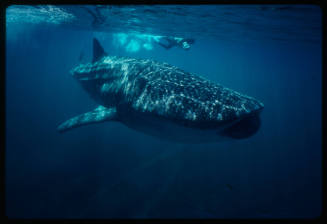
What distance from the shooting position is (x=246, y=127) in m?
5.28

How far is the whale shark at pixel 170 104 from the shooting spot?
5270mm

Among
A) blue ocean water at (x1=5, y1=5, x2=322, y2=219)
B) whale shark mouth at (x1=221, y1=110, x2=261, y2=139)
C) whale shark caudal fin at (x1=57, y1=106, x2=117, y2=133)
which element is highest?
whale shark mouth at (x1=221, y1=110, x2=261, y2=139)

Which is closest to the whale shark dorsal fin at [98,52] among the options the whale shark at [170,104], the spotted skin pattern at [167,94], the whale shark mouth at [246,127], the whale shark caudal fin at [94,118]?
the spotted skin pattern at [167,94]

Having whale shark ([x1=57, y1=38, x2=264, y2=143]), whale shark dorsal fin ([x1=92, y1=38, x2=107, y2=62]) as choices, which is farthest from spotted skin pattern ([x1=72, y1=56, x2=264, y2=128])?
whale shark dorsal fin ([x1=92, y1=38, x2=107, y2=62])

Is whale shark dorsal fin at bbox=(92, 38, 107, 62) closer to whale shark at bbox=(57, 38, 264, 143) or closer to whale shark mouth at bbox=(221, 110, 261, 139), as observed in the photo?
whale shark at bbox=(57, 38, 264, 143)

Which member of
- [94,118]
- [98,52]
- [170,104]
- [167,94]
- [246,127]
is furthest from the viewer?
[98,52]

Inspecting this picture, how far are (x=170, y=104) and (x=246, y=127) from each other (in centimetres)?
201

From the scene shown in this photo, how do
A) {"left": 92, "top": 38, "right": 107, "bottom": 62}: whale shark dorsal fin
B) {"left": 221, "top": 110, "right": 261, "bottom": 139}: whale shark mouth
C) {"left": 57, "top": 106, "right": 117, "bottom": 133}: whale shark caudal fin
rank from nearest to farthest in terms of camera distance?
{"left": 221, "top": 110, "right": 261, "bottom": 139}: whale shark mouth → {"left": 57, "top": 106, "right": 117, "bottom": 133}: whale shark caudal fin → {"left": 92, "top": 38, "right": 107, "bottom": 62}: whale shark dorsal fin

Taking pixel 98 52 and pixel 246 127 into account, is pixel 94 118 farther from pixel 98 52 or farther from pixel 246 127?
pixel 246 127

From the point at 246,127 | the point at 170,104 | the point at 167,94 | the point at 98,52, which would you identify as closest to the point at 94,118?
the point at 167,94

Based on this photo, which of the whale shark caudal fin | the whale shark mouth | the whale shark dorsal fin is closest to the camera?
the whale shark mouth

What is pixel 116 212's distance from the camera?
10.7m

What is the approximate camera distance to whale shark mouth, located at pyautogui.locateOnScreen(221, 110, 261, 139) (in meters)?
5.25

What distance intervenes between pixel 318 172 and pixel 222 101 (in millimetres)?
17273
